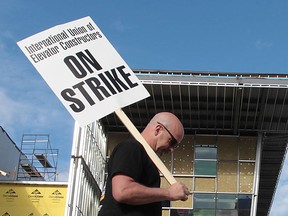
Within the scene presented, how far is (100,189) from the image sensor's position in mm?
23203

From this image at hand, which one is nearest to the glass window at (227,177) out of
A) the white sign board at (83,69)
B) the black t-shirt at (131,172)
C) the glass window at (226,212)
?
the glass window at (226,212)

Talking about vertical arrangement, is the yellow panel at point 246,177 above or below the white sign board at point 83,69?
above

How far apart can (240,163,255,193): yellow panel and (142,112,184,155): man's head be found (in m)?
19.3

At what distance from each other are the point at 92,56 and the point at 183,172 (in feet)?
62.8

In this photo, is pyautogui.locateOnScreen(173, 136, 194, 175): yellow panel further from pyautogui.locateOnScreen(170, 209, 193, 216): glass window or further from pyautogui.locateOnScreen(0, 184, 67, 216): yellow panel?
pyautogui.locateOnScreen(0, 184, 67, 216): yellow panel

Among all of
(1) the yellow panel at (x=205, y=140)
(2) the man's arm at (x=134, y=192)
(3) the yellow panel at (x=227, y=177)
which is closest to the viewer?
(2) the man's arm at (x=134, y=192)

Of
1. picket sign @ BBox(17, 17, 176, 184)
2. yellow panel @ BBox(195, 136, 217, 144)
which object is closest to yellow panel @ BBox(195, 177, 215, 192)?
yellow panel @ BBox(195, 136, 217, 144)

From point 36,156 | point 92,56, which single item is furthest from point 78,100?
point 36,156

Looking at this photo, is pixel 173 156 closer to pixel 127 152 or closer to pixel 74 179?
pixel 74 179

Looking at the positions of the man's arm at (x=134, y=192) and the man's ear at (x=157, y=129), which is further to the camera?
the man's ear at (x=157, y=129)

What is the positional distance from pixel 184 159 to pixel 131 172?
65.1ft

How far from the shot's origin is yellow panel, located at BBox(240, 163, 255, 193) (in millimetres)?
22703

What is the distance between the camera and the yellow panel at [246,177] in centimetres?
2270

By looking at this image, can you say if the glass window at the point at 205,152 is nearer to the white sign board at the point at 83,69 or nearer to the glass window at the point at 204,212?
the glass window at the point at 204,212
